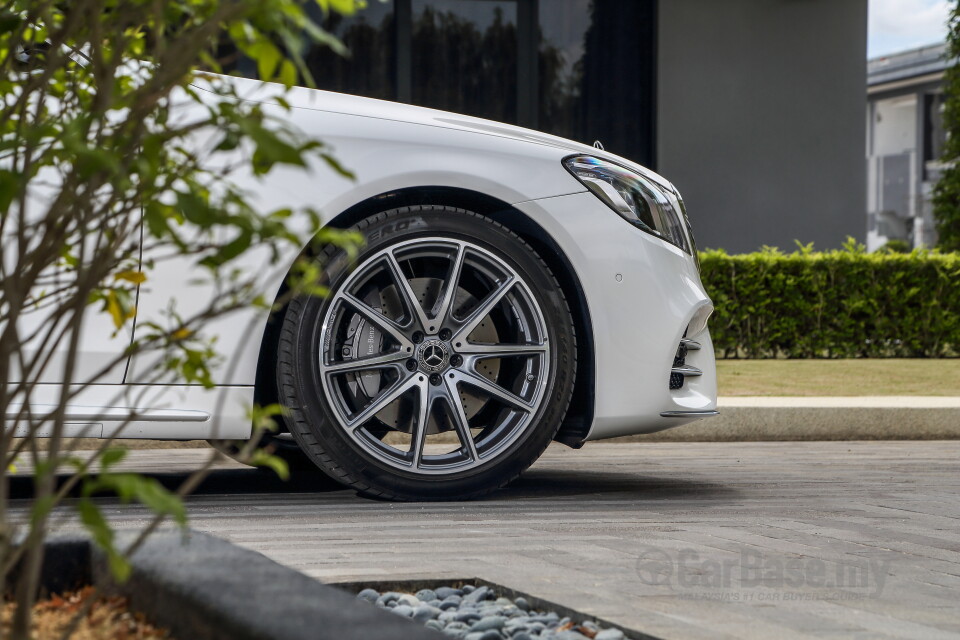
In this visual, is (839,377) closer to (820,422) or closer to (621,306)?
(820,422)

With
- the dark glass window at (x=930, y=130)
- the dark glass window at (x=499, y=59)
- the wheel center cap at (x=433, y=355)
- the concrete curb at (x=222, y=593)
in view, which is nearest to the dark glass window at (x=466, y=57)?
the dark glass window at (x=499, y=59)

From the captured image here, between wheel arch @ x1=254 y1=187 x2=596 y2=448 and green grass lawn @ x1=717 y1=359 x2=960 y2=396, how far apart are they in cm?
385

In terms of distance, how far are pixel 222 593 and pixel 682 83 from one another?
450 inches

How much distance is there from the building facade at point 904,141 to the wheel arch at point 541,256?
35697 millimetres

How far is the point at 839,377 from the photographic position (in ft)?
29.4

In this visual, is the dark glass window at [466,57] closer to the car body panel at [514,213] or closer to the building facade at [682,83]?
the building facade at [682,83]

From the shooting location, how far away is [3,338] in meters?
1.45

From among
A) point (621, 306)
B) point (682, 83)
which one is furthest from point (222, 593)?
point (682, 83)

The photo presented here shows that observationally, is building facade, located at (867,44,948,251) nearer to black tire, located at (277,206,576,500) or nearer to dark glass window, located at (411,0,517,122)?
dark glass window, located at (411,0,517,122)

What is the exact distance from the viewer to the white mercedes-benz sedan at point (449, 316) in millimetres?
3777

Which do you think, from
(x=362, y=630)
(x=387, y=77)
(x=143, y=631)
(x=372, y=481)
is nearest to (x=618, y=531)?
(x=372, y=481)

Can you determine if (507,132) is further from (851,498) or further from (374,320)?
(851,498)

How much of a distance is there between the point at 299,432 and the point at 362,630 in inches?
98.7

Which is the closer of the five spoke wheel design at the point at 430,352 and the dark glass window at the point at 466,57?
the five spoke wheel design at the point at 430,352
